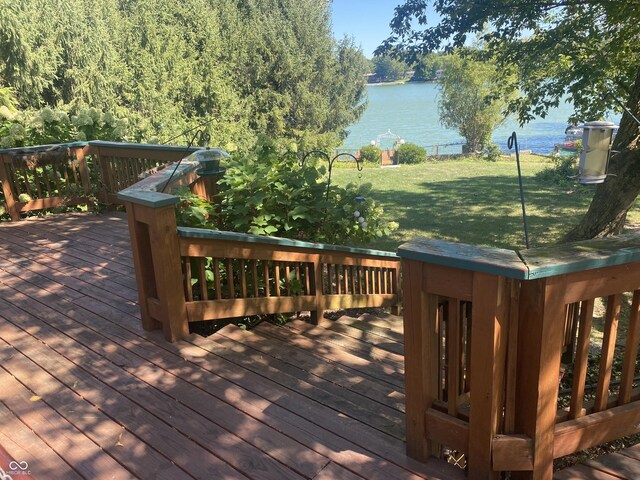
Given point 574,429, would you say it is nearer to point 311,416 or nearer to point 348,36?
point 311,416

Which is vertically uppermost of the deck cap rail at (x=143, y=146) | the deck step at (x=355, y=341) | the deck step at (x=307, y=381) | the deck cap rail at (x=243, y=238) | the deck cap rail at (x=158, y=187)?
the deck cap rail at (x=143, y=146)

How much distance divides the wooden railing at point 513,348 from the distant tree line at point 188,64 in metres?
13.6

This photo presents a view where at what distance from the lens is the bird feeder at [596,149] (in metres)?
3.78

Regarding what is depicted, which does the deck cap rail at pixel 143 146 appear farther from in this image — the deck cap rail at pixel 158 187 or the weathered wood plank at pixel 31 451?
the weathered wood plank at pixel 31 451

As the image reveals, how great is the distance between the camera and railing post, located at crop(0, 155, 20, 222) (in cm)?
616

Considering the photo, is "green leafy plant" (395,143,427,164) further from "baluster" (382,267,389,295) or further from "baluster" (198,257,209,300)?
"baluster" (198,257,209,300)

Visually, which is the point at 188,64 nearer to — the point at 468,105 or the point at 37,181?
the point at 468,105

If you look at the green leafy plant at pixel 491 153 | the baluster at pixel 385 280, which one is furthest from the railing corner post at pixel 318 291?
the green leafy plant at pixel 491 153

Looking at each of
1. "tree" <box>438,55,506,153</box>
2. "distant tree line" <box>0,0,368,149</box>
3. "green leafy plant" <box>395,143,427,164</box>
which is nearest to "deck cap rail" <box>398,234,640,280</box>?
"distant tree line" <box>0,0,368,149</box>

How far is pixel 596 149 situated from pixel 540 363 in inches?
109

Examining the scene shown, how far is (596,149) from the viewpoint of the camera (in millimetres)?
3854

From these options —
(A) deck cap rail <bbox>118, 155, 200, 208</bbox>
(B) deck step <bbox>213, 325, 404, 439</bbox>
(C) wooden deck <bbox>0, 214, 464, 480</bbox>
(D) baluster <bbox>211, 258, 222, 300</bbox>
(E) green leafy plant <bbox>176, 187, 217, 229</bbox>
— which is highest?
(A) deck cap rail <bbox>118, 155, 200, 208</bbox>

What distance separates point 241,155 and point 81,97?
17.3 m

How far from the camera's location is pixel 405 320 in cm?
198
